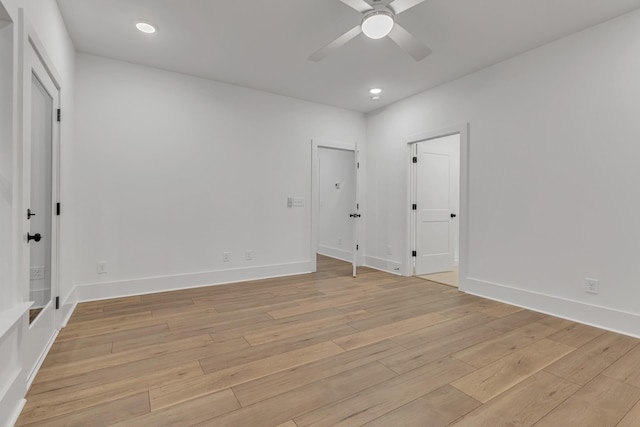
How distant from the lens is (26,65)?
1.82m

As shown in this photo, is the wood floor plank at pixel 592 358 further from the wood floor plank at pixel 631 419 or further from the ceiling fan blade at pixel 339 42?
the ceiling fan blade at pixel 339 42

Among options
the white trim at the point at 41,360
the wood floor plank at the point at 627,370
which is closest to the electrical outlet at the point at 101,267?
the white trim at the point at 41,360

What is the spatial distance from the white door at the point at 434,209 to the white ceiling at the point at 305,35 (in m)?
1.24

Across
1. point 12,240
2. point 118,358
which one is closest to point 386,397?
point 118,358

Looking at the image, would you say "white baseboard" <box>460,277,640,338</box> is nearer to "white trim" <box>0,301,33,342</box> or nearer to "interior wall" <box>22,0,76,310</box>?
"white trim" <box>0,301,33,342</box>

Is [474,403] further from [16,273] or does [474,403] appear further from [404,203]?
[404,203]

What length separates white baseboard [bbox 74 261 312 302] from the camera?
343cm

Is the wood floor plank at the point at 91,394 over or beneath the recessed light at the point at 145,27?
beneath

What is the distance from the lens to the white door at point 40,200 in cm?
189

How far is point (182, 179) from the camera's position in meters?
3.93

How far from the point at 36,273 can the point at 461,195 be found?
4.25 m

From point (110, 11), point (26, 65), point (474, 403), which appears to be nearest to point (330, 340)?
point (474, 403)

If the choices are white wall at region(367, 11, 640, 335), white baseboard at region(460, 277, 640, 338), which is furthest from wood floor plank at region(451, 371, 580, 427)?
white wall at region(367, 11, 640, 335)

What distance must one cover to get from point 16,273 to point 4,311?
0.21 m
